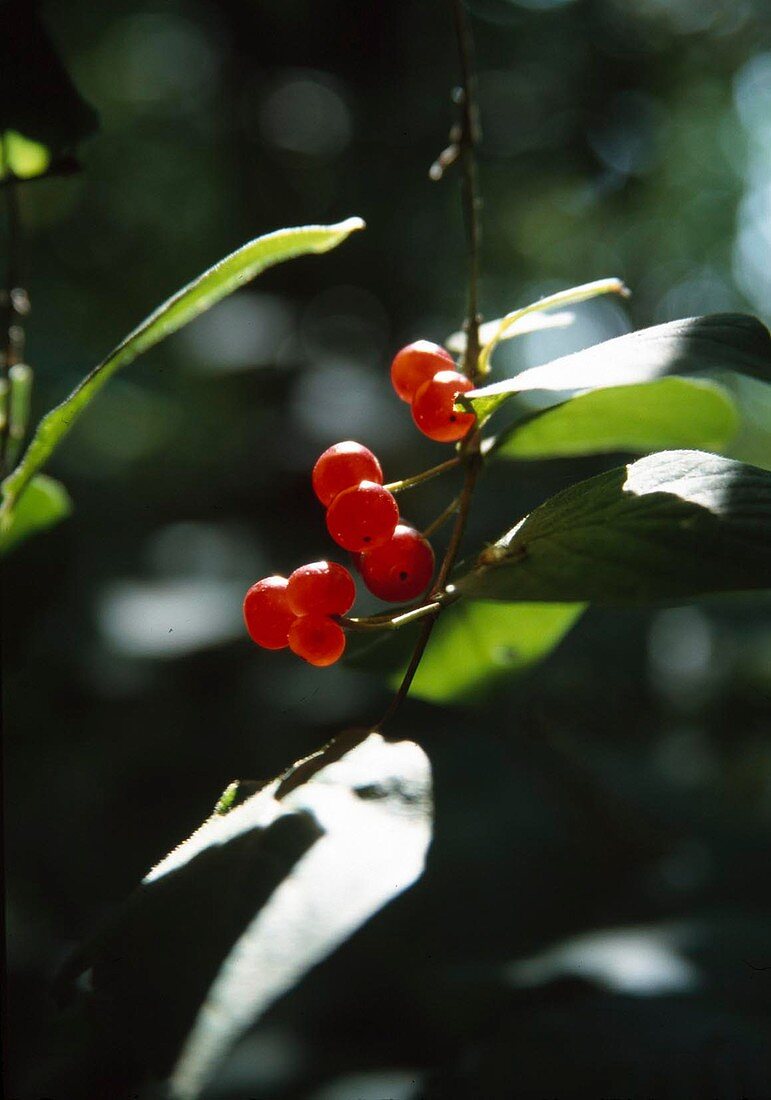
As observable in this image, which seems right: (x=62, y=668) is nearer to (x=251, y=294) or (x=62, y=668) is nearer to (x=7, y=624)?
(x=7, y=624)

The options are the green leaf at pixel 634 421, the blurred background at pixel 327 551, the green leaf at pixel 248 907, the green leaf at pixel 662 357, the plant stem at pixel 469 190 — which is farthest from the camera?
the blurred background at pixel 327 551

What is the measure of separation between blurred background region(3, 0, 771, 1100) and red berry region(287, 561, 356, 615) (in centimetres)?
28

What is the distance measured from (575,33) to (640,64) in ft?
1.42

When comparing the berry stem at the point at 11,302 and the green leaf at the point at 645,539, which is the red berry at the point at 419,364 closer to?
the green leaf at the point at 645,539

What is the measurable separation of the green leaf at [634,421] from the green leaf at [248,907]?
0.41 m

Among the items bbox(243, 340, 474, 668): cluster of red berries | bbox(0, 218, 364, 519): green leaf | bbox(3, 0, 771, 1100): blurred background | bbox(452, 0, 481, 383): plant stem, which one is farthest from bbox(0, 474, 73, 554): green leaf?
bbox(452, 0, 481, 383): plant stem

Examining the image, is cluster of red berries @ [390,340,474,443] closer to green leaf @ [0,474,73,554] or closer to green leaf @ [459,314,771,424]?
green leaf @ [459,314,771,424]

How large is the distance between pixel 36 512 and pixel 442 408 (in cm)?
45

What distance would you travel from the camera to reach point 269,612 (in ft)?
2.18

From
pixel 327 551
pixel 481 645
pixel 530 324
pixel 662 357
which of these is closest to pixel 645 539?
pixel 662 357

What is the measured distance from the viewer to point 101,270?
4020mm

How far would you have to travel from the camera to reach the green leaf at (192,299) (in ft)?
2.04

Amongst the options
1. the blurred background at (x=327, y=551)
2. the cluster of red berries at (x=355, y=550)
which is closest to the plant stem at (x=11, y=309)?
the blurred background at (x=327, y=551)

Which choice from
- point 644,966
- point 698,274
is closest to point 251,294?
point 644,966
